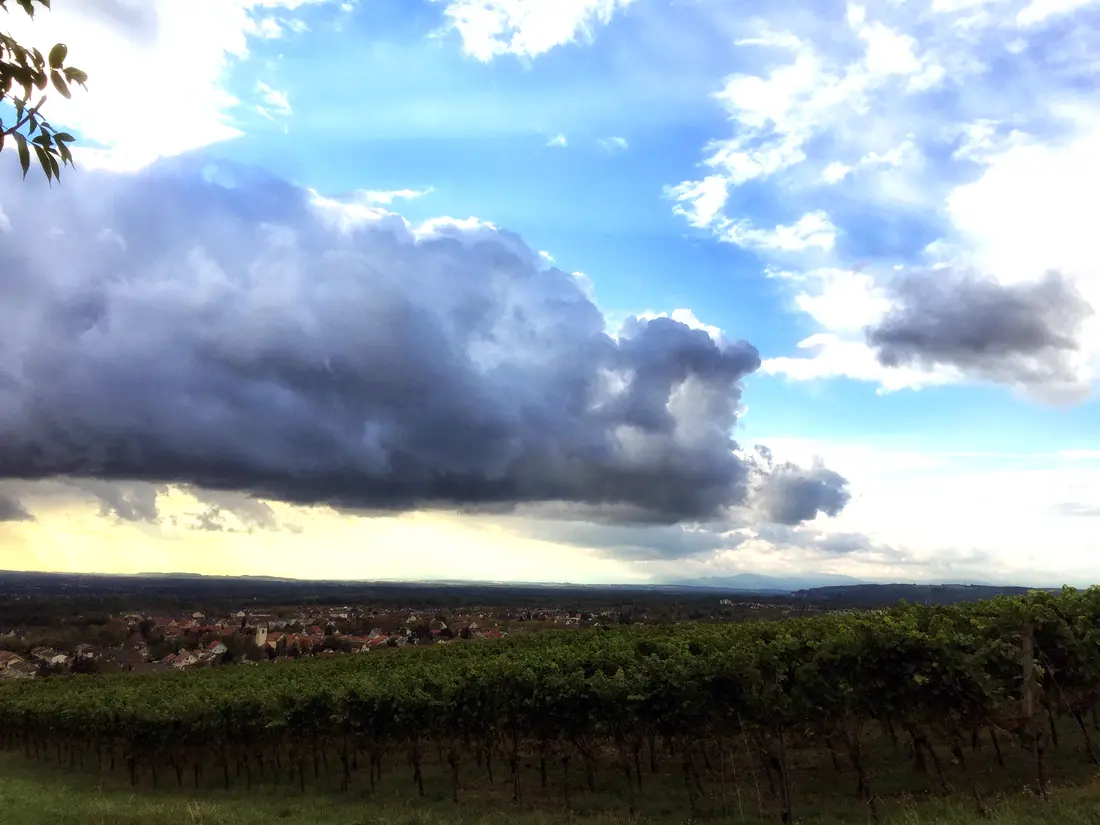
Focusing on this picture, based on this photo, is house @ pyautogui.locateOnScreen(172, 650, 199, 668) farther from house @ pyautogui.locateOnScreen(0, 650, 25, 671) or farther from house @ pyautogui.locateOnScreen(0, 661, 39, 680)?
house @ pyautogui.locateOnScreen(0, 650, 25, 671)

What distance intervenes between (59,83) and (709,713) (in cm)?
1794

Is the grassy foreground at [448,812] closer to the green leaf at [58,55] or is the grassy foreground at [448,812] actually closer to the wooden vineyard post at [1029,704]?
the wooden vineyard post at [1029,704]

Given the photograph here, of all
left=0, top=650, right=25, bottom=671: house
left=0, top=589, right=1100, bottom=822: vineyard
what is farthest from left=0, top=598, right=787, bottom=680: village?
left=0, top=589, right=1100, bottom=822: vineyard

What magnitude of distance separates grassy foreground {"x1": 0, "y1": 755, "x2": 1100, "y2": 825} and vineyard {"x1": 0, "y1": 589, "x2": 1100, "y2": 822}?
66 centimetres

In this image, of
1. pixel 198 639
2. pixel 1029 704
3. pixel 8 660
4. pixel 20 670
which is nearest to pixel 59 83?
pixel 1029 704

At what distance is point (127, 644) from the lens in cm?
10081

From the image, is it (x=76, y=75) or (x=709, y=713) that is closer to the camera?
(x=76, y=75)

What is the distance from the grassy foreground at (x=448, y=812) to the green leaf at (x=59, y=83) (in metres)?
13.9

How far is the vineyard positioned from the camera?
617 inches

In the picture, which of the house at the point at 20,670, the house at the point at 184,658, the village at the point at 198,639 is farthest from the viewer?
the village at the point at 198,639

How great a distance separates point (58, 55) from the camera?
328 centimetres

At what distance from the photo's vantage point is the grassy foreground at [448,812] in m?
11.8

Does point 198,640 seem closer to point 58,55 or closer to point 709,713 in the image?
point 709,713

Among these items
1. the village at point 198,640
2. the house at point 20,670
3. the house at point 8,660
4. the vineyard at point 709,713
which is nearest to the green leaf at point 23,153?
the vineyard at point 709,713
